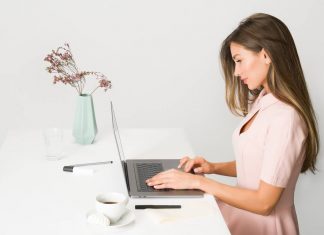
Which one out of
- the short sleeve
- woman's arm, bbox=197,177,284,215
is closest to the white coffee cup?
woman's arm, bbox=197,177,284,215

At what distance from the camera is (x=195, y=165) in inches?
82.0

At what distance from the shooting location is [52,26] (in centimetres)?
320

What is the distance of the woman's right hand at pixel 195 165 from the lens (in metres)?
2.00

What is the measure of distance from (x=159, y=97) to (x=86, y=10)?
2.15ft

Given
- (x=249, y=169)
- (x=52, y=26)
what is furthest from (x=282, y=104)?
(x=52, y=26)

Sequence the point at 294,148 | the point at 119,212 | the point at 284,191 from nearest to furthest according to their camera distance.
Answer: the point at 119,212, the point at 294,148, the point at 284,191

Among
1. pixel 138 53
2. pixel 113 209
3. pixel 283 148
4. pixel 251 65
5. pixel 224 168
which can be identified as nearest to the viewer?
pixel 113 209

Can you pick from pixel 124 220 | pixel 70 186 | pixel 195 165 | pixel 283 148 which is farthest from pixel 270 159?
pixel 70 186

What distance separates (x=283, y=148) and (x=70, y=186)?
68 cm

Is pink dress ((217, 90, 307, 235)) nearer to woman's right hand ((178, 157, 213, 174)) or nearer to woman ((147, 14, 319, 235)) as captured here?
woman ((147, 14, 319, 235))

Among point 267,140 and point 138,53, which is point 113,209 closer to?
point 267,140

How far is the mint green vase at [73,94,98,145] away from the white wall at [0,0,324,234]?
3.38 ft

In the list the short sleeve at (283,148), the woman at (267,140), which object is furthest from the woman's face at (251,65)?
the short sleeve at (283,148)

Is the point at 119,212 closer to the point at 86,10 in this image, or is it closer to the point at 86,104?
the point at 86,104
